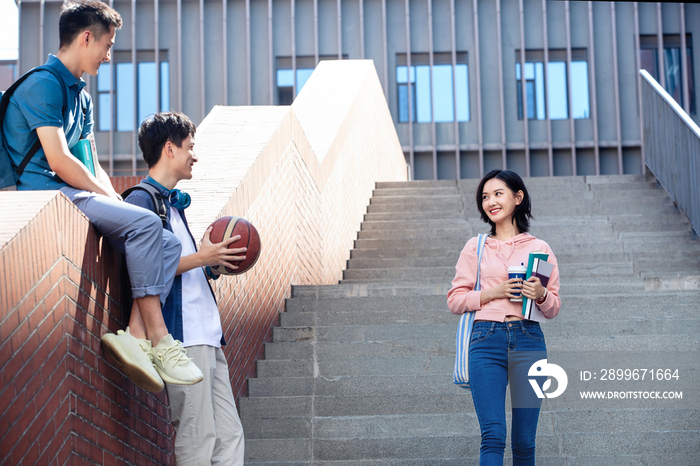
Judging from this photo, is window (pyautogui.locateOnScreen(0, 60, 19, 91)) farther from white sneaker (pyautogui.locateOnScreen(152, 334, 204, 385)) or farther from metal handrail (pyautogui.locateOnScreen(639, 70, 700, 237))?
white sneaker (pyautogui.locateOnScreen(152, 334, 204, 385))

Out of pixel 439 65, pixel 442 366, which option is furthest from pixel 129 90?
pixel 442 366

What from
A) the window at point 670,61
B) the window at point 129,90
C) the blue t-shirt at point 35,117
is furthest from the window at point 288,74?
the blue t-shirt at point 35,117

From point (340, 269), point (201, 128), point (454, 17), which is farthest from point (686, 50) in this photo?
point (201, 128)

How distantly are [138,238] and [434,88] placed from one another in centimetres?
1894

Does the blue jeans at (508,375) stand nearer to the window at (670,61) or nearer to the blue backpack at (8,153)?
the blue backpack at (8,153)

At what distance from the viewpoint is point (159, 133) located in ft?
11.0

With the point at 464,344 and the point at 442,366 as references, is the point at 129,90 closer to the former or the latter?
the point at 442,366

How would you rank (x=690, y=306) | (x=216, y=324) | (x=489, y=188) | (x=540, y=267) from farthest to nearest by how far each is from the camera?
1. (x=690, y=306)
2. (x=489, y=188)
3. (x=540, y=267)
4. (x=216, y=324)

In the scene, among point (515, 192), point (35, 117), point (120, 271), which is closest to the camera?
point (35, 117)

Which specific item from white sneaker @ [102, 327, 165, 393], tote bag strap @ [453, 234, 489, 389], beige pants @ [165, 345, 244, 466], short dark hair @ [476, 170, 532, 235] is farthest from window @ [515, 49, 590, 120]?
white sneaker @ [102, 327, 165, 393]

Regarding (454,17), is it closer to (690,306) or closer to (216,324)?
(690,306)

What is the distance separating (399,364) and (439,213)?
4.25 metres

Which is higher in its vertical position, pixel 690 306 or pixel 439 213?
pixel 439 213

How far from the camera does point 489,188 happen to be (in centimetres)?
393
